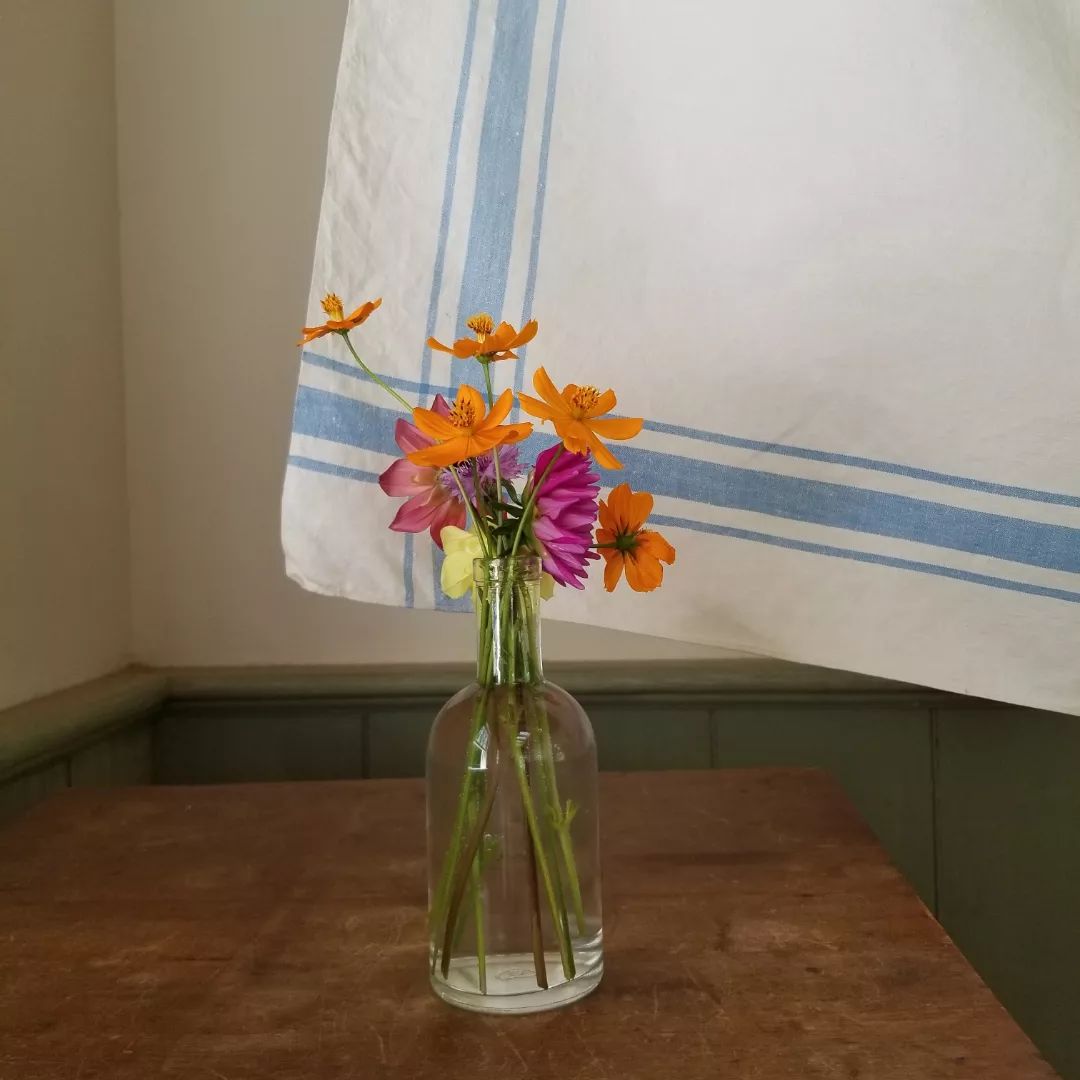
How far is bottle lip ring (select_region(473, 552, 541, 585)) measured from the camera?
464 mm

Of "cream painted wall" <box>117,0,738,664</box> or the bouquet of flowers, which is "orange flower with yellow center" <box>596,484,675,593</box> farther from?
"cream painted wall" <box>117,0,738,664</box>

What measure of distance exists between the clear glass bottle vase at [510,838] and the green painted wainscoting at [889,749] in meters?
0.47

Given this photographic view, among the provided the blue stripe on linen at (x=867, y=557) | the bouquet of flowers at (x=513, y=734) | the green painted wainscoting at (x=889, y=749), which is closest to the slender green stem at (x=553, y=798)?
the bouquet of flowers at (x=513, y=734)

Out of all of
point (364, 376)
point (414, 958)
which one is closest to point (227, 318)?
point (364, 376)

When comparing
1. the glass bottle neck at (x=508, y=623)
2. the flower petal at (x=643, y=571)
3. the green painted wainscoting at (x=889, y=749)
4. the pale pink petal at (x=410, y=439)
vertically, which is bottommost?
the green painted wainscoting at (x=889, y=749)

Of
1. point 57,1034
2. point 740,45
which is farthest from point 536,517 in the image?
point 740,45

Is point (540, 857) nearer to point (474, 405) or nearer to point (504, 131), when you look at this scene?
point (474, 405)

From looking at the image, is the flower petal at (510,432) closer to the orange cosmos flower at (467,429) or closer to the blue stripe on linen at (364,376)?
the orange cosmos flower at (467,429)

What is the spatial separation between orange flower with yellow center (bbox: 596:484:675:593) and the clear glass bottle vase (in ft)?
0.13

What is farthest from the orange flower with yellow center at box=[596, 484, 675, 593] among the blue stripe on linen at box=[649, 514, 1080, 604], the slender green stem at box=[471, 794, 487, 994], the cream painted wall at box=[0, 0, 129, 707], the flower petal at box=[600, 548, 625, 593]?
the cream painted wall at box=[0, 0, 129, 707]

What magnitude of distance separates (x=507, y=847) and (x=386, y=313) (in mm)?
441

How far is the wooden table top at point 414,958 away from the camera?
16.5 inches

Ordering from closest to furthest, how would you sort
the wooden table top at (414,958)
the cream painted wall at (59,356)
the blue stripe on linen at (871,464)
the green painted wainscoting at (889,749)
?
the wooden table top at (414,958), the blue stripe on linen at (871,464), the cream painted wall at (59,356), the green painted wainscoting at (889,749)

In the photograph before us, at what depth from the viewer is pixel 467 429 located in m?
0.44
